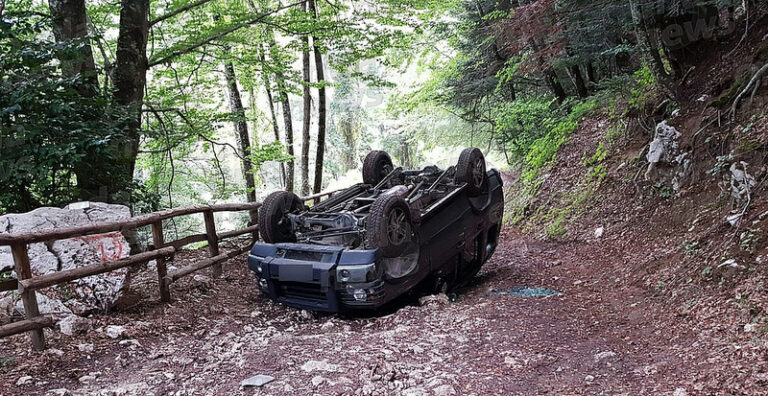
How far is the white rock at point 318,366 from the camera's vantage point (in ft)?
13.1

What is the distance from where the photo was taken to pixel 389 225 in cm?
549

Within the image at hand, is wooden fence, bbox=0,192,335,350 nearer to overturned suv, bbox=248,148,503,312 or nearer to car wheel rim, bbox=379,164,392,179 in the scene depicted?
overturned suv, bbox=248,148,503,312

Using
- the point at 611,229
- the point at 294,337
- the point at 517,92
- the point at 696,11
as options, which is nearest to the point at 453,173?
the point at 611,229

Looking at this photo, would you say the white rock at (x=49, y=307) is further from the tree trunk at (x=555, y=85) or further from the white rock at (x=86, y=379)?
the tree trunk at (x=555, y=85)

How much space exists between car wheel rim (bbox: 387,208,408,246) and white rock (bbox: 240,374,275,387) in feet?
6.90

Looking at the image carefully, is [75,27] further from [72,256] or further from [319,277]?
[319,277]

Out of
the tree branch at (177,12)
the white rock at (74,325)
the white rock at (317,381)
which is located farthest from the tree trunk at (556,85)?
the white rock at (74,325)

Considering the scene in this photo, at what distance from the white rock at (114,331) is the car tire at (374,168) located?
14.2 ft

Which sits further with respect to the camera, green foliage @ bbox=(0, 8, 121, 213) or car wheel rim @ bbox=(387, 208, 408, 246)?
green foliage @ bbox=(0, 8, 121, 213)

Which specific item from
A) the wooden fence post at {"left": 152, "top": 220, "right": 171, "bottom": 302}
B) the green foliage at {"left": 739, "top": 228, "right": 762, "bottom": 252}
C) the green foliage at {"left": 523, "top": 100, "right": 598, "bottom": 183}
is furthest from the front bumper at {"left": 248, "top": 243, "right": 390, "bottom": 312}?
the green foliage at {"left": 523, "top": 100, "right": 598, "bottom": 183}

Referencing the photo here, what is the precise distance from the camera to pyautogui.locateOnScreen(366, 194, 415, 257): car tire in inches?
211

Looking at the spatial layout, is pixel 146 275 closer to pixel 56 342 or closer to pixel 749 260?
pixel 56 342

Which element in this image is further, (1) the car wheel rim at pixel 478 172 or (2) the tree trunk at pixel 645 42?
(2) the tree trunk at pixel 645 42

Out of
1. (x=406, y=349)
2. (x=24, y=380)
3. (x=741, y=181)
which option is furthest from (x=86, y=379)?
(x=741, y=181)
